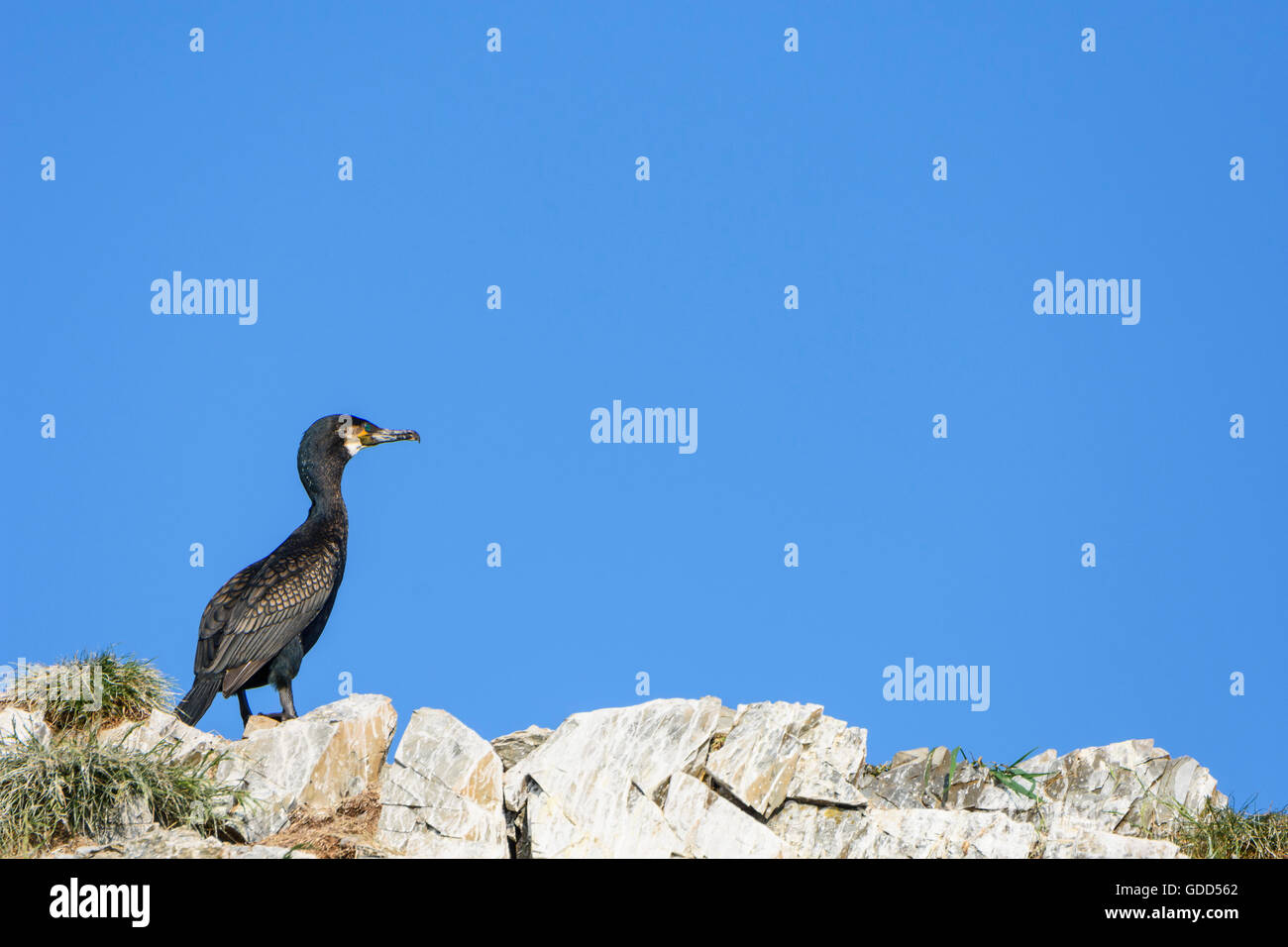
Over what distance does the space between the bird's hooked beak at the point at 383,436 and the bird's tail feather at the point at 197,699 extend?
372 cm

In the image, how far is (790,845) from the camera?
1222 cm

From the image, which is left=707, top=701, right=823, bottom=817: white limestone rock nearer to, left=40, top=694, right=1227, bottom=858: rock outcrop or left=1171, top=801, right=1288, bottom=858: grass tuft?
left=40, top=694, right=1227, bottom=858: rock outcrop

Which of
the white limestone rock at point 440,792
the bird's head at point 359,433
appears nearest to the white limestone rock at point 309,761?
the white limestone rock at point 440,792

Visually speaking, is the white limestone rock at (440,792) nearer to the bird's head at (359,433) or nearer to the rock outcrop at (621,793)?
the rock outcrop at (621,793)

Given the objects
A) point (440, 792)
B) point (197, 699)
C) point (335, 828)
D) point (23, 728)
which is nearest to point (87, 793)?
point (23, 728)

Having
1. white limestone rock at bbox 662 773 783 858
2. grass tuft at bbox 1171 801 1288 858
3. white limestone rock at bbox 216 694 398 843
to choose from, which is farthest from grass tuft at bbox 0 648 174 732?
grass tuft at bbox 1171 801 1288 858

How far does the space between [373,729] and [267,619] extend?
2.28 m

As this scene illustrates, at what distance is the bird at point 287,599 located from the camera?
14.1 m

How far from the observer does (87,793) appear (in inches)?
431

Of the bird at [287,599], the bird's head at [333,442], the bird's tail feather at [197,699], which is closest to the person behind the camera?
the bird's tail feather at [197,699]

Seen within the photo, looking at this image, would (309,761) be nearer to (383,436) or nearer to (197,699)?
(197,699)

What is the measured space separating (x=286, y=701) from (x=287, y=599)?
1270mm

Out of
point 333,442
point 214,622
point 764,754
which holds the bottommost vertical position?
point 764,754
